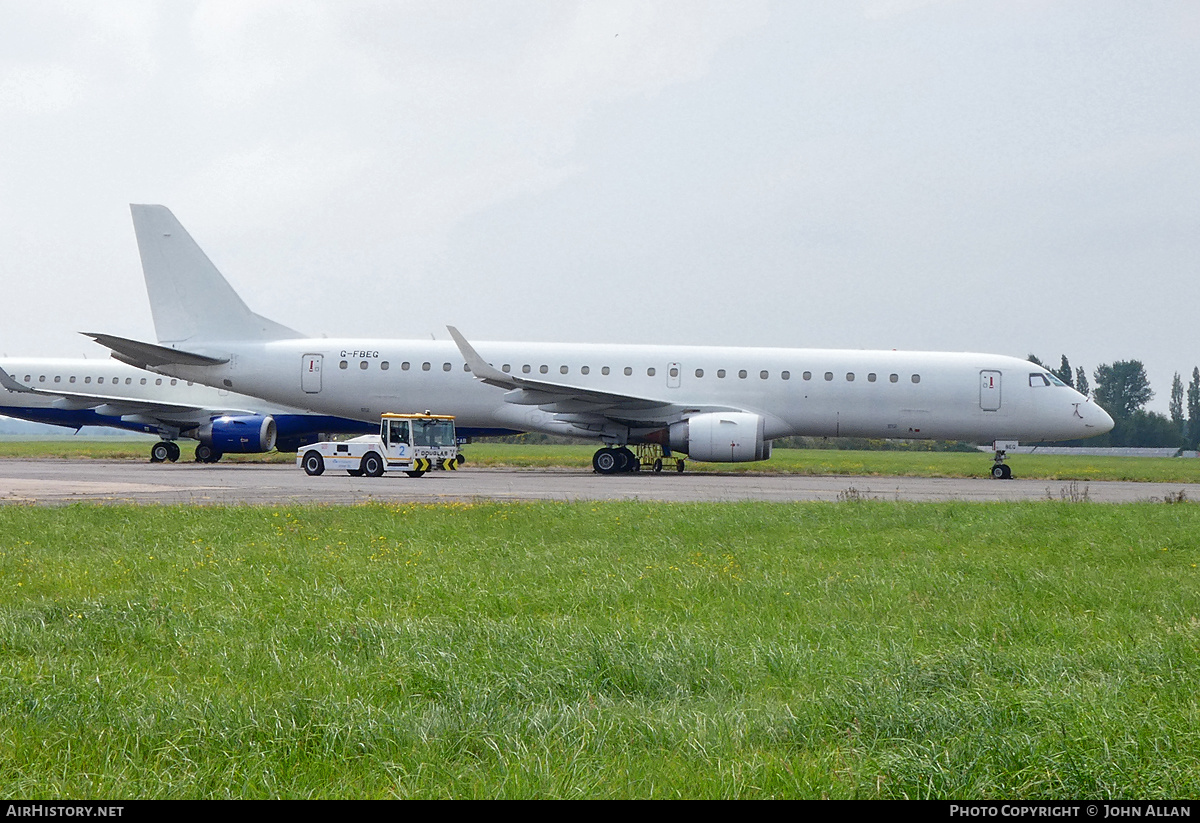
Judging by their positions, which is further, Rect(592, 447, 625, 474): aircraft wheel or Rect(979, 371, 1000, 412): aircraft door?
Rect(592, 447, 625, 474): aircraft wheel

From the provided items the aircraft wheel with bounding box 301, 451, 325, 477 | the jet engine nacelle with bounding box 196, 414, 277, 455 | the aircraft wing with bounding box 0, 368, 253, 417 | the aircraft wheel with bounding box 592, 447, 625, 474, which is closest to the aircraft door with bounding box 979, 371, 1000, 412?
the aircraft wheel with bounding box 592, 447, 625, 474

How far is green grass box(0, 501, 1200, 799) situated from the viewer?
356 cm

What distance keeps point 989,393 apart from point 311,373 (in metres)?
18.5

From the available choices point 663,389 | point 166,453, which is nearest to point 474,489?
point 663,389

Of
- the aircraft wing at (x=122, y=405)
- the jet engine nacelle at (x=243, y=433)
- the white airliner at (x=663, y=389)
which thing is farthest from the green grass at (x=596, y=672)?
the aircraft wing at (x=122, y=405)

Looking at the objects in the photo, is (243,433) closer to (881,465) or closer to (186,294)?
(186,294)

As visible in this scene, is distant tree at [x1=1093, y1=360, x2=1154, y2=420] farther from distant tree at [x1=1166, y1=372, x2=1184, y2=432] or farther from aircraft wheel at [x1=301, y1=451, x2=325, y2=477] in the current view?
aircraft wheel at [x1=301, y1=451, x2=325, y2=477]

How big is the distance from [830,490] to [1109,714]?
17.6 metres

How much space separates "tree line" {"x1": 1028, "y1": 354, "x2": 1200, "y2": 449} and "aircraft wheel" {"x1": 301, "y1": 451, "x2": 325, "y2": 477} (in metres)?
67.1

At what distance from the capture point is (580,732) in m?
4.00

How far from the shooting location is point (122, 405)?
112 ft

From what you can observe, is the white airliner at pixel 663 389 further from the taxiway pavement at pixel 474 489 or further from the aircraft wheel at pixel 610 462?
the taxiway pavement at pixel 474 489

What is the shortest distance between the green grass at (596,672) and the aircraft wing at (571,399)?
1713cm
